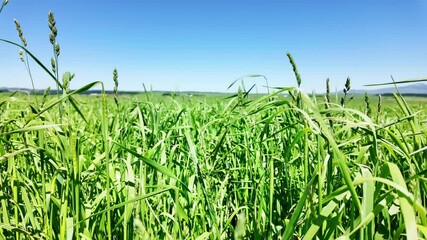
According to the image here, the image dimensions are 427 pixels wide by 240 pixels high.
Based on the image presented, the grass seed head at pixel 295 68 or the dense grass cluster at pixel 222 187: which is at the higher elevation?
the grass seed head at pixel 295 68

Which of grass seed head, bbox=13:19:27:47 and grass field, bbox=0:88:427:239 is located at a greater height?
grass seed head, bbox=13:19:27:47

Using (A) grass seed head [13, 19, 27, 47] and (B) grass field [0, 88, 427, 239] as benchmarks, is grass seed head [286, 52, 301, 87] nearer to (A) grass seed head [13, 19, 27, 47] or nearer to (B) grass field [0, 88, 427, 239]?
(B) grass field [0, 88, 427, 239]

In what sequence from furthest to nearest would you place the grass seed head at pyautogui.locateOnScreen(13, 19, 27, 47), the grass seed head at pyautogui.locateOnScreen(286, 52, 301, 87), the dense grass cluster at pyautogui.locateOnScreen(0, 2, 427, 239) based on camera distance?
1. the grass seed head at pyautogui.locateOnScreen(13, 19, 27, 47)
2. the grass seed head at pyautogui.locateOnScreen(286, 52, 301, 87)
3. the dense grass cluster at pyautogui.locateOnScreen(0, 2, 427, 239)

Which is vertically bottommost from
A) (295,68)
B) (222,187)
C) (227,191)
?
(227,191)

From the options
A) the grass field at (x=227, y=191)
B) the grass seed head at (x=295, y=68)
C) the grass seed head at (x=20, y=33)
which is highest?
the grass seed head at (x=20, y=33)

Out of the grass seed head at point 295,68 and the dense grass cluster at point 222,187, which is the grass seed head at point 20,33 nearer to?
the dense grass cluster at point 222,187

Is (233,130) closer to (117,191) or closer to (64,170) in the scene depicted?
(117,191)

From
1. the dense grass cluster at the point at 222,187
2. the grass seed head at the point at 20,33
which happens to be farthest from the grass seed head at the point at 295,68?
the grass seed head at the point at 20,33

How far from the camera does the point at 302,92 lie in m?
0.90

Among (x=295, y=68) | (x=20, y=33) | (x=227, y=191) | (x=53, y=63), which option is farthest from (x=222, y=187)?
(x=20, y=33)

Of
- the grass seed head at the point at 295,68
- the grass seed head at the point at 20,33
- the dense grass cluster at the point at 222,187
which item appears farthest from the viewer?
the grass seed head at the point at 20,33

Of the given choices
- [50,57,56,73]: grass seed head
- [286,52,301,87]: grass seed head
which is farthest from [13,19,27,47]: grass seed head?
[286,52,301,87]: grass seed head

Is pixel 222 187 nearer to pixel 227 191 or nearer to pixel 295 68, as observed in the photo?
pixel 227 191

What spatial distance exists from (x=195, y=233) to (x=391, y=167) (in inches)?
34.8
